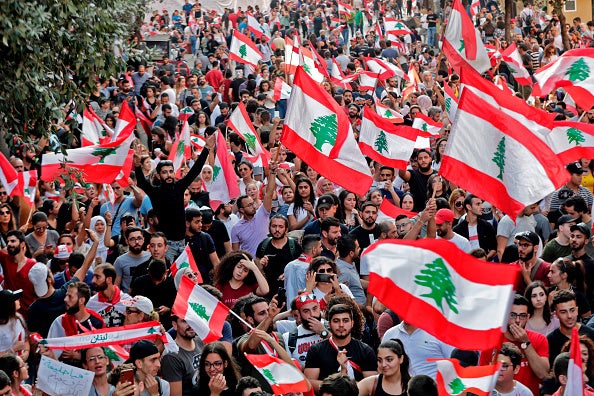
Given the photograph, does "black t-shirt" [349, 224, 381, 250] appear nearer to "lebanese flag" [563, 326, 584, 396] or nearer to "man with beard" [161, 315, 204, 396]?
"man with beard" [161, 315, 204, 396]

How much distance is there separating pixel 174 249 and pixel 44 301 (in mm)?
2075

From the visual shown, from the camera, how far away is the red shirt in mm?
12250

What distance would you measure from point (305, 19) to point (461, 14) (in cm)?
2797

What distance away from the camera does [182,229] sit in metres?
13.6

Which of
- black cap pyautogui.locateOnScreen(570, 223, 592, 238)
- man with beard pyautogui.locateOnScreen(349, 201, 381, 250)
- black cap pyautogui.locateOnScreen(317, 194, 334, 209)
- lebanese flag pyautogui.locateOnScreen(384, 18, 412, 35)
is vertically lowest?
lebanese flag pyautogui.locateOnScreen(384, 18, 412, 35)

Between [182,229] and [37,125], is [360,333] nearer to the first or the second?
[182,229]

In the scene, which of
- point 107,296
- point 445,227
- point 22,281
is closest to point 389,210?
point 445,227

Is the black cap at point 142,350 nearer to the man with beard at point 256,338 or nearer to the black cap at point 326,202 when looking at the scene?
the man with beard at point 256,338

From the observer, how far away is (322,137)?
42.3ft

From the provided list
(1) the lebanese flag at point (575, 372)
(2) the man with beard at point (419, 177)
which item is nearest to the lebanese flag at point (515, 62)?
(2) the man with beard at point (419, 177)

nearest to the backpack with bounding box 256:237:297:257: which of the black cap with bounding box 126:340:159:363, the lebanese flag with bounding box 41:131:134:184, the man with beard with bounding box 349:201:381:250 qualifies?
the man with beard with bounding box 349:201:381:250

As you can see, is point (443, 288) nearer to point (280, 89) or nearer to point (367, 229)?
point (367, 229)

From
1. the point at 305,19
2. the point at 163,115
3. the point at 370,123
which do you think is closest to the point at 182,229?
the point at 370,123

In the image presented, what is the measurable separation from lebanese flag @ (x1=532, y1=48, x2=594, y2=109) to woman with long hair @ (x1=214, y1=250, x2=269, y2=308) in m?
5.43
